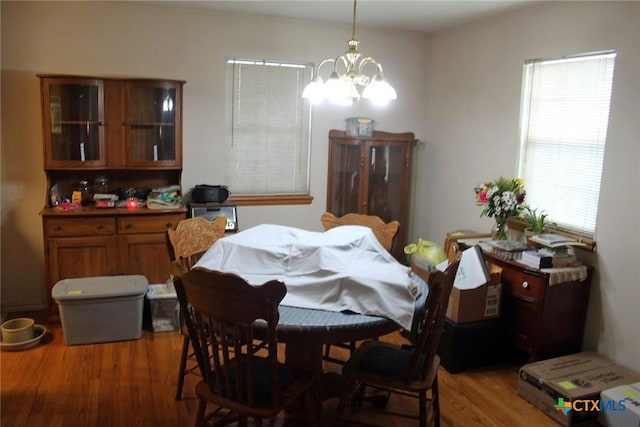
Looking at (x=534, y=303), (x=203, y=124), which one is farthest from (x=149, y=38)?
(x=534, y=303)

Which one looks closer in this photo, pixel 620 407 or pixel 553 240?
pixel 620 407

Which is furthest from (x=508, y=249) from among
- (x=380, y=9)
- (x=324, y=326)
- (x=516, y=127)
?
(x=380, y=9)

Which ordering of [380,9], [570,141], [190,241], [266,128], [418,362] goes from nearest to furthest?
[418,362], [190,241], [570,141], [380,9], [266,128]

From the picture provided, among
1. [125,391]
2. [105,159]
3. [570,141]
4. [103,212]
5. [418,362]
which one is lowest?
[125,391]

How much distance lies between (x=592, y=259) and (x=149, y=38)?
360 centimetres

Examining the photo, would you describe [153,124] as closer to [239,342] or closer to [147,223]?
[147,223]

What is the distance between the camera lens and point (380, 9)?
3.97 m

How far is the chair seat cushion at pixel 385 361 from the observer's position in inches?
89.4

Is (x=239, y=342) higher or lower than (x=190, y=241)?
lower

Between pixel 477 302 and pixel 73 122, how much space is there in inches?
122

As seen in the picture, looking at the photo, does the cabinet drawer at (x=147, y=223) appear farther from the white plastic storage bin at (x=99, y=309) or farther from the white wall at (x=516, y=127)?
the white wall at (x=516, y=127)

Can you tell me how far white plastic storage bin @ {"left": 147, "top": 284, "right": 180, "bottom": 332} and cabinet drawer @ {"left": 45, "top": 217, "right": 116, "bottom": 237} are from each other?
56 centimetres

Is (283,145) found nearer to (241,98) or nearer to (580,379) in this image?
(241,98)

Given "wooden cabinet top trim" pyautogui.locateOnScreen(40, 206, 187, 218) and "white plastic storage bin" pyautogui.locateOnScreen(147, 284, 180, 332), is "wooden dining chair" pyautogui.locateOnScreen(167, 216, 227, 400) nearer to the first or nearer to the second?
"white plastic storage bin" pyautogui.locateOnScreen(147, 284, 180, 332)
